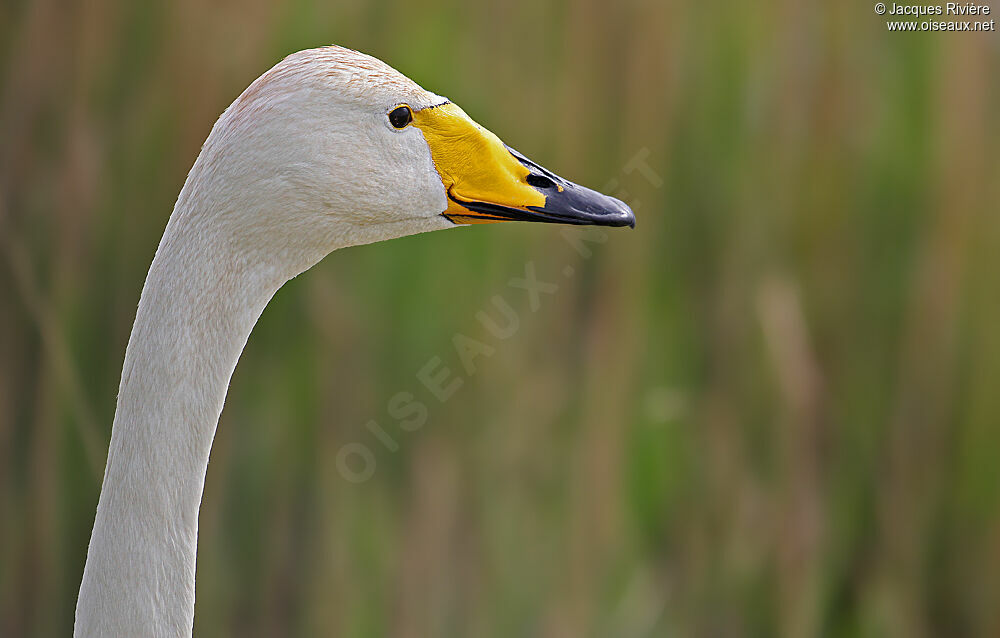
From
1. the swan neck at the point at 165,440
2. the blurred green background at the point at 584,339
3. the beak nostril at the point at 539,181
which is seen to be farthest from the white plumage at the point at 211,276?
the blurred green background at the point at 584,339

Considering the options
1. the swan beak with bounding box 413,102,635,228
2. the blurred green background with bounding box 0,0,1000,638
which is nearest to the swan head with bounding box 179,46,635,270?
the swan beak with bounding box 413,102,635,228

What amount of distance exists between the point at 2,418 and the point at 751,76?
3.63ft

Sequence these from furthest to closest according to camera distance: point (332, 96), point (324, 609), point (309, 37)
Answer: point (324, 609) → point (309, 37) → point (332, 96)

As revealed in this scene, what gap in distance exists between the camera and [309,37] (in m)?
1.25

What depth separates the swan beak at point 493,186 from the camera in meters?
0.77

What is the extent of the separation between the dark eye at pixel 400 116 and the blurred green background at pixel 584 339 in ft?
1.75

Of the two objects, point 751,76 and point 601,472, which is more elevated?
point 751,76

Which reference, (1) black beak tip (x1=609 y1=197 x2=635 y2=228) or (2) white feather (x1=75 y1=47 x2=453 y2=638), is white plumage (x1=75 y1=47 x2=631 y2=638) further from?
(1) black beak tip (x1=609 y1=197 x2=635 y2=228)

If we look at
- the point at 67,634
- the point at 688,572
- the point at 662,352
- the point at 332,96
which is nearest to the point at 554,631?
the point at 688,572

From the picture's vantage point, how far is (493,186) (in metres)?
0.78

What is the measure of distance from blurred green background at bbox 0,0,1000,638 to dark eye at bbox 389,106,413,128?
1.75 feet

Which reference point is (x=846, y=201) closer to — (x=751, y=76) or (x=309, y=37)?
(x=751, y=76)

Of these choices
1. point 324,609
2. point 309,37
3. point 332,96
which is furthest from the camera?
point 324,609

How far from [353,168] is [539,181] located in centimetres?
15
